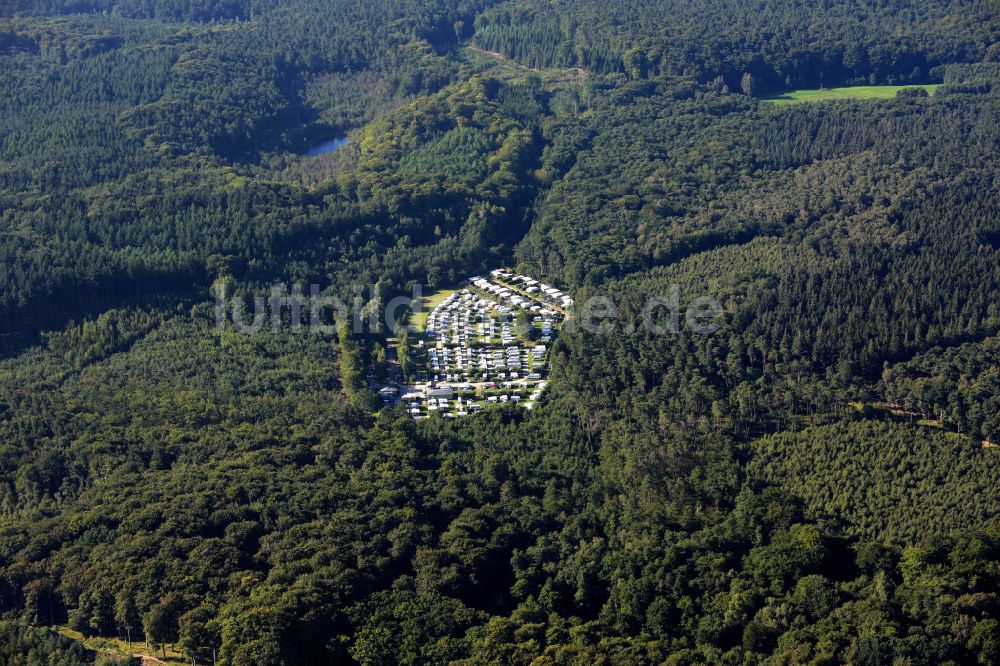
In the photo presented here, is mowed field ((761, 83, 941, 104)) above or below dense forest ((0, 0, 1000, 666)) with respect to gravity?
above

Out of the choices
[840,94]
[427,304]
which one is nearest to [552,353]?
[427,304]

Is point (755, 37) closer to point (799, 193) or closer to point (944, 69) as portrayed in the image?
point (944, 69)

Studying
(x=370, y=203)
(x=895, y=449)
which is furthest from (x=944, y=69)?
(x=895, y=449)

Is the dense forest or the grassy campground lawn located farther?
the grassy campground lawn

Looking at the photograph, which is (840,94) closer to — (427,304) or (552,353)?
(427,304)

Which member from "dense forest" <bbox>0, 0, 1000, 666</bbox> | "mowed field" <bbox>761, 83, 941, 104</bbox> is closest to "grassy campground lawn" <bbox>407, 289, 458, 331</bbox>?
"dense forest" <bbox>0, 0, 1000, 666</bbox>

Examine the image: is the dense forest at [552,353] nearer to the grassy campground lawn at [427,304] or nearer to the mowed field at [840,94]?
the grassy campground lawn at [427,304]

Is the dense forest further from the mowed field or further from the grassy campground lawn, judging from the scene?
the mowed field
